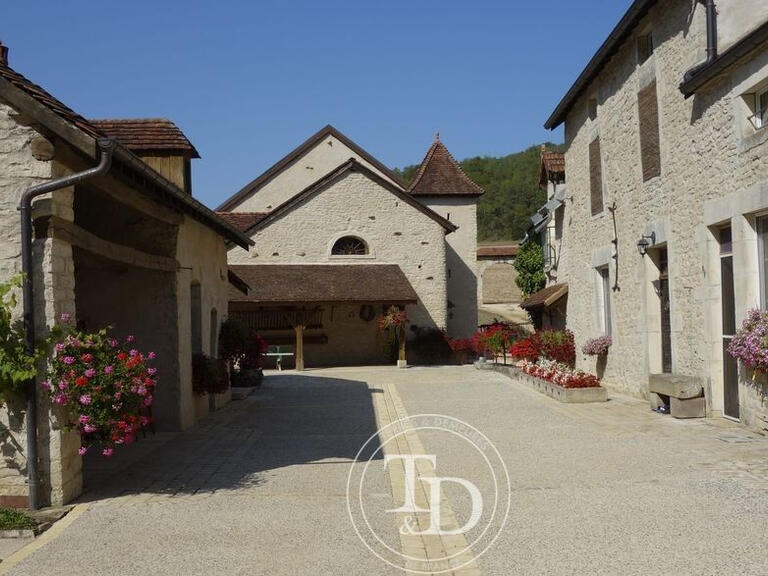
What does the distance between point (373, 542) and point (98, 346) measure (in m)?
2.96

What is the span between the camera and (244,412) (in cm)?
1362

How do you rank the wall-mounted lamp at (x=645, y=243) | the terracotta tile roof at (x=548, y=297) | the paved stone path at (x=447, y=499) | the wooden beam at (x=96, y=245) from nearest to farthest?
the paved stone path at (x=447, y=499), the wooden beam at (x=96, y=245), the wall-mounted lamp at (x=645, y=243), the terracotta tile roof at (x=548, y=297)

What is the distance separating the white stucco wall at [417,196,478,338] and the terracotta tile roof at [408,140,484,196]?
11.4 inches

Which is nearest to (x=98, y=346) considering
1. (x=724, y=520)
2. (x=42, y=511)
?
(x=42, y=511)

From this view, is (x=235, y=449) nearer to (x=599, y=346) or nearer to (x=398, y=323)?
(x=599, y=346)

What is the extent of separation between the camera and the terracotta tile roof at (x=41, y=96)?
261 inches

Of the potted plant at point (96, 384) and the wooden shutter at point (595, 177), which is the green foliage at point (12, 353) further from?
the wooden shutter at point (595, 177)

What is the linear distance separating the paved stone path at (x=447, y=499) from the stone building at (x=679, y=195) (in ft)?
4.64

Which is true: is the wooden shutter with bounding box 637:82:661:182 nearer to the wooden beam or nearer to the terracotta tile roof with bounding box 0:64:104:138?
the wooden beam

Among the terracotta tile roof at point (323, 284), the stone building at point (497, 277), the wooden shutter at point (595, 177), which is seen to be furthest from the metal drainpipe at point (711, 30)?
the stone building at point (497, 277)

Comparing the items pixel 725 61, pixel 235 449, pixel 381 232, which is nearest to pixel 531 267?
pixel 381 232

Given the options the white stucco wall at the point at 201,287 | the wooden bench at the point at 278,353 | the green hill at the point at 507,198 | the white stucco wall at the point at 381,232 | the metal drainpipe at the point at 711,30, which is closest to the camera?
the metal drainpipe at the point at 711,30

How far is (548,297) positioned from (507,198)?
63317 millimetres

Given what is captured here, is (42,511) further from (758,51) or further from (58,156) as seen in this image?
(758,51)
